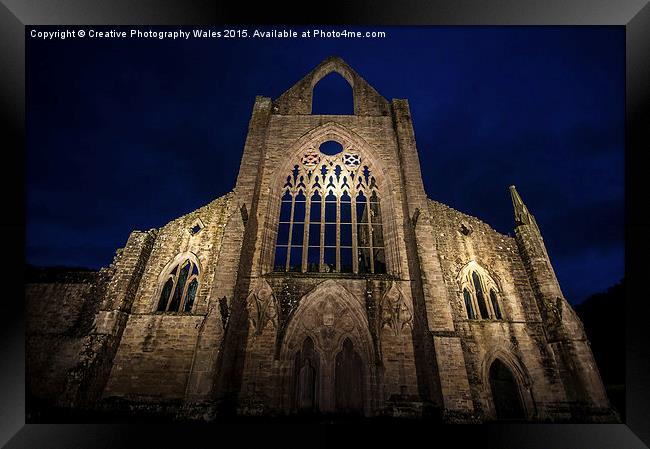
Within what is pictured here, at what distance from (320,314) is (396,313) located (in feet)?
6.76

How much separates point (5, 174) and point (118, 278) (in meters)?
5.41

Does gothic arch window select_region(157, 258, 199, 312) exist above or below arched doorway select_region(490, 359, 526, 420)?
above

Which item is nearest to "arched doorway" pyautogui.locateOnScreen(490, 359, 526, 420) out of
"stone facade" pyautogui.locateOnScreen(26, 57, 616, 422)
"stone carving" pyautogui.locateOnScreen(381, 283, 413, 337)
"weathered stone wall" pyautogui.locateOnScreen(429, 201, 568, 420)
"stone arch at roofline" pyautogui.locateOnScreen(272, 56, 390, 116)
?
"stone facade" pyautogui.locateOnScreen(26, 57, 616, 422)

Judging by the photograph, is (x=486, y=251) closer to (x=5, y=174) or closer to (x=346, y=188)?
(x=346, y=188)

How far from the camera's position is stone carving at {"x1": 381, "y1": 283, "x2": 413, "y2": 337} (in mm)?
8484

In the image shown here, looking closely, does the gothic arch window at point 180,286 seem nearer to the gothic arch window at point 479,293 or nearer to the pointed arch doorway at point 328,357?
the pointed arch doorway at point 328,357

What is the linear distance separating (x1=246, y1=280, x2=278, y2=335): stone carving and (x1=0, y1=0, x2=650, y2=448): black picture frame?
3564 millimetres

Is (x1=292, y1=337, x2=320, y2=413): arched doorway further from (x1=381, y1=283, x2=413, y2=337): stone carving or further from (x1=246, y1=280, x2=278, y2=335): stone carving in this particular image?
(x1=381, y1=283, x2=413, y2=337): stone carving

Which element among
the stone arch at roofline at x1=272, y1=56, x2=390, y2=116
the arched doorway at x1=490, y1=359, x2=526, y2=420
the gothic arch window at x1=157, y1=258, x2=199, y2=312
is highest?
the stone arch at roofline at x1=272, y1=56, x2=390, y2=116

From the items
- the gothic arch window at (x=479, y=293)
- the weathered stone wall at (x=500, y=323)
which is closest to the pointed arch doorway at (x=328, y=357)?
the weathered stone wall at (x=500, y=323)

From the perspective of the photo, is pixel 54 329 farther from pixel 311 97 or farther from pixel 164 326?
pixel 311 97

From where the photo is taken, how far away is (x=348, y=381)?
8719 mm

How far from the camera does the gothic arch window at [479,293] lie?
1044 centimetres

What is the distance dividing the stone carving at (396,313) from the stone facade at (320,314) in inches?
1.5
